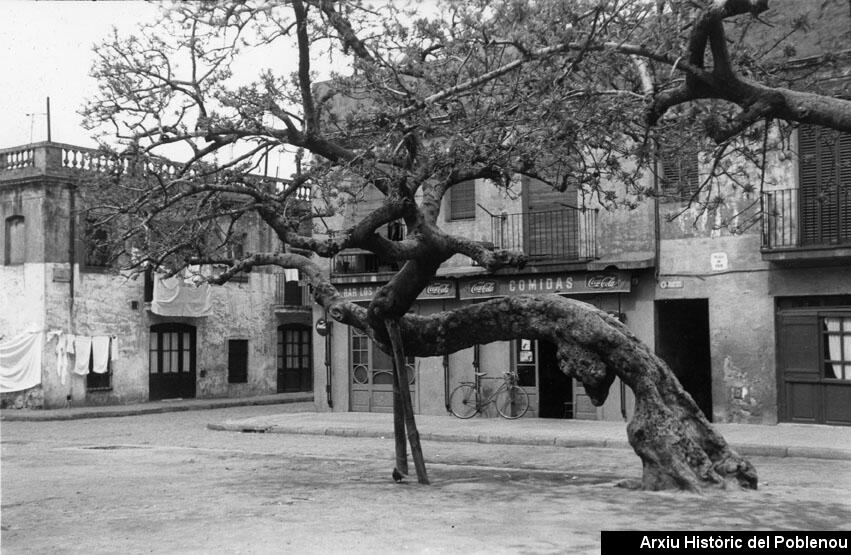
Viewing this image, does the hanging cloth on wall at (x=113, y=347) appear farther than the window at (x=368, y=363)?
Yes

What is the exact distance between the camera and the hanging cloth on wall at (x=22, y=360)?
2756 cm

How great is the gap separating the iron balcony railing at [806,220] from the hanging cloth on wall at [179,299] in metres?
18.2

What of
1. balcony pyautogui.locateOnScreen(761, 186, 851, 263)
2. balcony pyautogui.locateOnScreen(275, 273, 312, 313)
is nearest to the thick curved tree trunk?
balcony pyautogui.locateOnScreen(761, 186, 851, 263)

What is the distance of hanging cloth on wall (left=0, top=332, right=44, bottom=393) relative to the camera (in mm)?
27562

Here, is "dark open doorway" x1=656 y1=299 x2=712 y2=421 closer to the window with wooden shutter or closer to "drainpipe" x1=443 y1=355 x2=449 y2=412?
the window with wooden shutter

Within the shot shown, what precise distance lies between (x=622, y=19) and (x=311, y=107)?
381 centimetres

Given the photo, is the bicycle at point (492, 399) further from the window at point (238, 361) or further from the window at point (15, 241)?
the window at point (15, 241)

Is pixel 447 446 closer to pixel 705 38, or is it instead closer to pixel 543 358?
pixel 543 358

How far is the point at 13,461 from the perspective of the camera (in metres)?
14.8

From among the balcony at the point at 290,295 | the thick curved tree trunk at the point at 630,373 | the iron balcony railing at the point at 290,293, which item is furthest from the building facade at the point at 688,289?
the iron balcony railing at the point at 290,293

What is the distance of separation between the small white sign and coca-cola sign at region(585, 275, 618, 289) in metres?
2.03

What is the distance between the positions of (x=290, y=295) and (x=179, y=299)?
5.85m

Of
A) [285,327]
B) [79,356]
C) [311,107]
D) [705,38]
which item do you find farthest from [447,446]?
[285,327]

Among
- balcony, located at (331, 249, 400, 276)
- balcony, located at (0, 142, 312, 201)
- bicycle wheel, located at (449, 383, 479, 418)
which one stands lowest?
bicycle wheel, located at (449, 383, 479, 418)
